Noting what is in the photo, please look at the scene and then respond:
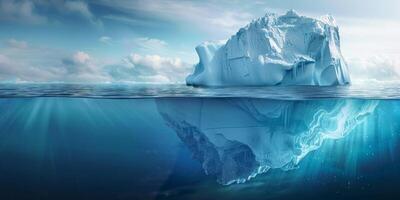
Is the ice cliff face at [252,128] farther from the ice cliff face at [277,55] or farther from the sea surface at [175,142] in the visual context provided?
the ice cliff face at [277,55]

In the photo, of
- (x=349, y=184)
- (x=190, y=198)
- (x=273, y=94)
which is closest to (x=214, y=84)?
(x=273, y=94)

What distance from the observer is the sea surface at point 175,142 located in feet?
40.7

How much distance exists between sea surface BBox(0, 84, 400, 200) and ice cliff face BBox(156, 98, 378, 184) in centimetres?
5

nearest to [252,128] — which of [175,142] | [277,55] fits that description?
[175,142]

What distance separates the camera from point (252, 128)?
46.7ft

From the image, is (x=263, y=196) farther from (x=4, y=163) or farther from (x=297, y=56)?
(x=297, y=56)

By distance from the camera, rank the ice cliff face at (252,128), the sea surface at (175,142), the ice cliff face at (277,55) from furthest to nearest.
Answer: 1. the ice cliff face at (277,55)
2. the ice cliff face at (252,128)
3. the sea surface at (175,142)

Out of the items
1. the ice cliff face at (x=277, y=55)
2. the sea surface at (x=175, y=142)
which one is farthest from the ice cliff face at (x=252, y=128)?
the ice cliff face at (x=277, y=55)

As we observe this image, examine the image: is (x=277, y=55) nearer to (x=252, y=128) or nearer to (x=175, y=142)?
(x=252, y=128)

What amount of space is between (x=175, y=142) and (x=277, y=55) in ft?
29.9

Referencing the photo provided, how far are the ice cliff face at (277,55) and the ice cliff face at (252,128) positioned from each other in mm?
4924

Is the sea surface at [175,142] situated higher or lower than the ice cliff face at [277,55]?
lower

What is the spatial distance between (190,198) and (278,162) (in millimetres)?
4199

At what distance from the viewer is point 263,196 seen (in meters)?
11.8
